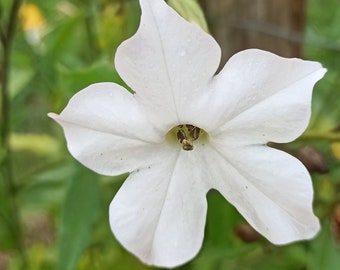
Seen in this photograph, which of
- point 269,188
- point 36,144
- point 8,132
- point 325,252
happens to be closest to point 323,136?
point 325,252

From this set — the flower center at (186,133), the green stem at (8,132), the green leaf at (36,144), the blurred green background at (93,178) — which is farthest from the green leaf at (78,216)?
the green leaf at (36,144)

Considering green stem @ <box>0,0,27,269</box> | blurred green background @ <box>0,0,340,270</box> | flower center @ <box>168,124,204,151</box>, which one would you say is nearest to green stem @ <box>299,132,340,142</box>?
blurred green background @ <box>0,0,340,270</box>

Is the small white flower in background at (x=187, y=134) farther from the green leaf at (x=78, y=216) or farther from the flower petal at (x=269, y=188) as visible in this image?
the green leaf at (x=78, y=216)

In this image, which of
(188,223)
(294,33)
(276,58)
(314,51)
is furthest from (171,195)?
(314,51)

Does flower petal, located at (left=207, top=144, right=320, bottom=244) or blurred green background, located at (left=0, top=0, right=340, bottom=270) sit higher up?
flower petal, located at (left=207, top=144, right=320, bottom=244)

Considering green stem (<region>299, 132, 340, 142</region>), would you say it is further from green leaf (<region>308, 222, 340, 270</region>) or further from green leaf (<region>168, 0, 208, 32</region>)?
green leaf (<region>168, 0, 208, 32</region>)

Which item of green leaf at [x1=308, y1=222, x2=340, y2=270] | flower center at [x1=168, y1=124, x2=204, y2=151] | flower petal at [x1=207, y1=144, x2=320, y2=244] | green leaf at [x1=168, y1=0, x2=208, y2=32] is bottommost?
green leaf at [x1=308, y1=222, x2=340, y2=270]
